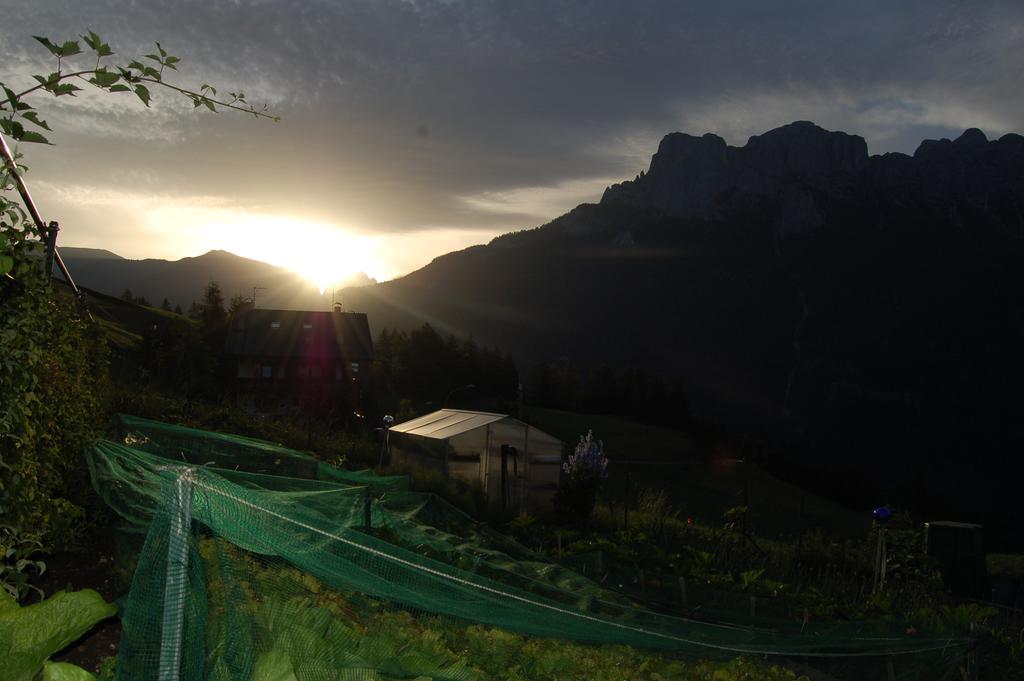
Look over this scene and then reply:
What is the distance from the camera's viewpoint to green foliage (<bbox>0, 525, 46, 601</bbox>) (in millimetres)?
3765

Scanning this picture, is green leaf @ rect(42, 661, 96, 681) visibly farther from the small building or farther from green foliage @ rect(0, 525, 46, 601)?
the small building

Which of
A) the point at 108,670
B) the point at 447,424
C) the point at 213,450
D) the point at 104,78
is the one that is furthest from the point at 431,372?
the point at 104,78

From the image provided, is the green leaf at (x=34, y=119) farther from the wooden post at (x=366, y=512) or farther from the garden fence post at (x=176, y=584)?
the wooden post at (x=366, y=512)

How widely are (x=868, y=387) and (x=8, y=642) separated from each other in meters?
149

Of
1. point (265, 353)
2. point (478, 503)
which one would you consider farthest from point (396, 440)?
point (265, 353)

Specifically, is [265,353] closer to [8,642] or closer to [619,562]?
[619,562]

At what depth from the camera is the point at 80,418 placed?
6.30 meters

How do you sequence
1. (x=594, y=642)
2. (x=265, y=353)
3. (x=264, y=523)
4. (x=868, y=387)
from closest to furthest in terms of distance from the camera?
(x=264, y=523)
(x=594, y=642)
(x=265, y=353)
(x=868, y=387)

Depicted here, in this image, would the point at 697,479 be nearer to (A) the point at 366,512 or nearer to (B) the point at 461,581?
(A) the point at 366,512

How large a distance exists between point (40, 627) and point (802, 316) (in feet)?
544

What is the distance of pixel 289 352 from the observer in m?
66.2

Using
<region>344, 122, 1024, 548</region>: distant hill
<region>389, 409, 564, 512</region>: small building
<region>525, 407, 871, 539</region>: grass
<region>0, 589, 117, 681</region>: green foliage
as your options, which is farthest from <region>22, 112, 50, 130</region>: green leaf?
<region>344, 122, 1024, 548</region>: distant hill

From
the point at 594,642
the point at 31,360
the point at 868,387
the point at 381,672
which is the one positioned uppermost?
the point at 31,360

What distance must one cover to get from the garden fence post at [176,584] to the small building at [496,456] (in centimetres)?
1459
